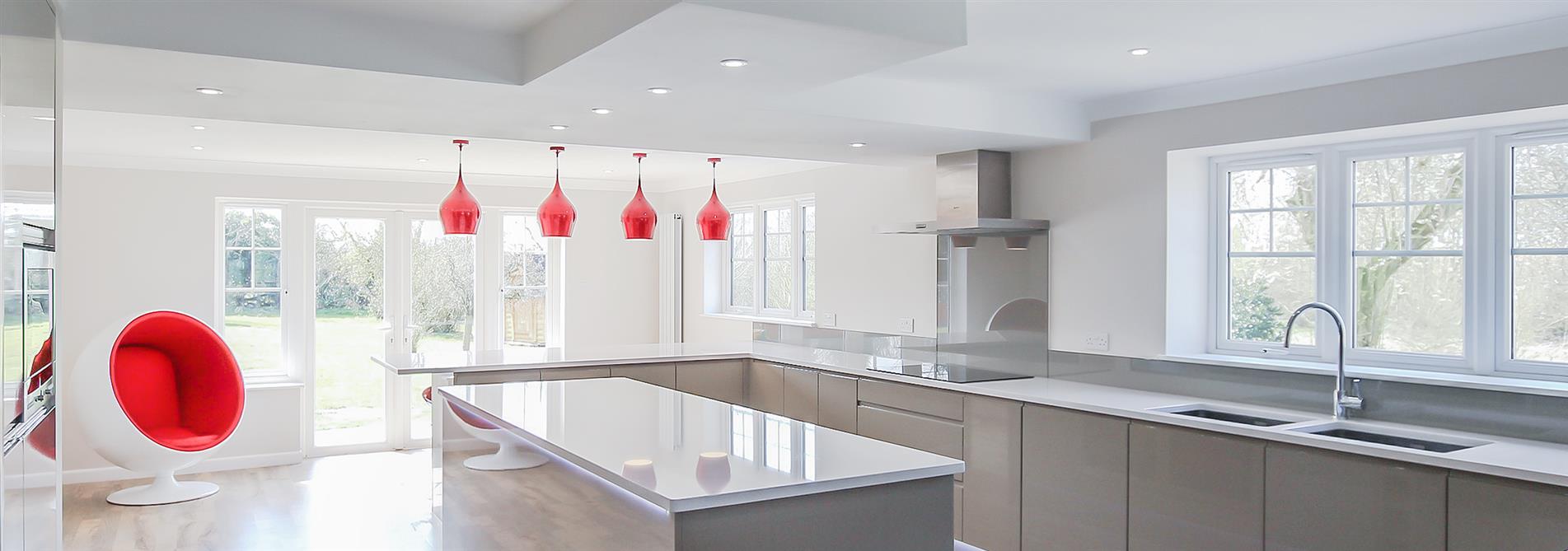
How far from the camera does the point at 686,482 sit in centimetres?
204

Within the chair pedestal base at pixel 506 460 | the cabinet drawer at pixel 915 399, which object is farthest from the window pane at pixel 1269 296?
the chair pedestal base at pixel 506 460

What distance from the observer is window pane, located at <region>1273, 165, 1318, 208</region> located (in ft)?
13.0

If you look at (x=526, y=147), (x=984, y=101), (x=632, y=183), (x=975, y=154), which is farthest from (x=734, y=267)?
(x=984, y=101)

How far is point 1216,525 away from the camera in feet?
11.1

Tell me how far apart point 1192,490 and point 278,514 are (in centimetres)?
476

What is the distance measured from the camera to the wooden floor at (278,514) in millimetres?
5039

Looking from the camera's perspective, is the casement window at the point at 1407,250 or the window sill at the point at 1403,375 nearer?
the window sill at the point at 1403,375

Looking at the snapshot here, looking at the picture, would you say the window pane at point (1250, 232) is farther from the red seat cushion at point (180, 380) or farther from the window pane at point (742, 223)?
the red seat cushion at point (180, 380)

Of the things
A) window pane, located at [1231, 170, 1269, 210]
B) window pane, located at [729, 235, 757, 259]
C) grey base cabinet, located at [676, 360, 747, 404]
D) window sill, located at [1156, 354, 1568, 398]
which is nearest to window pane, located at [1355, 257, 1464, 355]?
window sill, located at [1156, 354, 1568, 398]

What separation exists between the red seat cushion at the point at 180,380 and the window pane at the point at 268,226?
1.03 m

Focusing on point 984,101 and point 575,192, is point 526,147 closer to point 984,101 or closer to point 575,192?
point 575,192

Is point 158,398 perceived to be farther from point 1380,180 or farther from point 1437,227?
point 1437,227

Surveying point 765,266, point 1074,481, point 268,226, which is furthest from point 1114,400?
point 268,226

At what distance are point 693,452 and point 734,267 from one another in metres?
5.52
